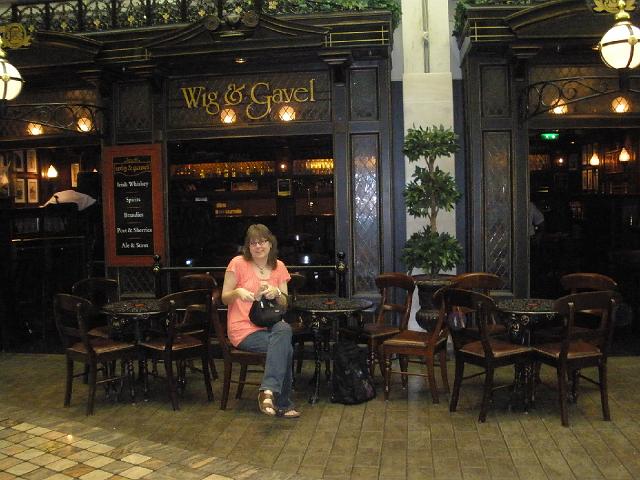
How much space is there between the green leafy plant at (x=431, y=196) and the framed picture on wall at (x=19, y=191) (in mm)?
7825

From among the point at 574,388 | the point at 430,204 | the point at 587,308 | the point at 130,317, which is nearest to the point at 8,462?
the point at 130,317

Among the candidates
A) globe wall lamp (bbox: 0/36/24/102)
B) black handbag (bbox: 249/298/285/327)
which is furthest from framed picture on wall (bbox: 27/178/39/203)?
black handbag (bbox: 249/298/285/327)

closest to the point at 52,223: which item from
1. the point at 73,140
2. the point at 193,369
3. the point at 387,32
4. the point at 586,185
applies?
the point at 73,140

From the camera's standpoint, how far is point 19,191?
11.9 meters

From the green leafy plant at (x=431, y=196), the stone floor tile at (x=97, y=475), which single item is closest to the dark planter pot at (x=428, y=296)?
the green leafy plant at (x=431, y=196)

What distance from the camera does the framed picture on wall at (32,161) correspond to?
12.1 meters

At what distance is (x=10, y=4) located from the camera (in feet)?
28.1

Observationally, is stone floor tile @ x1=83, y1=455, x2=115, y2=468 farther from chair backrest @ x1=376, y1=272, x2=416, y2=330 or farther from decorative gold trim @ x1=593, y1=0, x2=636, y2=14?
decorative gold trim @ x1=593, y1=0, x2=636, y2=14

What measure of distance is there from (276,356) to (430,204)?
2.72 m

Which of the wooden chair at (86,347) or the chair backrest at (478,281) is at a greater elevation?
the chair backrest at (478,281)

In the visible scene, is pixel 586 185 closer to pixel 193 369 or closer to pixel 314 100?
pixel 314 100

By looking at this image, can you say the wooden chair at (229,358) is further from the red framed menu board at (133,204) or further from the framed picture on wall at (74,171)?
the framed picture on wall at (74,171)

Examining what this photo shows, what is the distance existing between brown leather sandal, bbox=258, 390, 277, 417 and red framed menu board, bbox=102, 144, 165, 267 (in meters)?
3.36

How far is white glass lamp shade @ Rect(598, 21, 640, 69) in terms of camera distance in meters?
5.86
